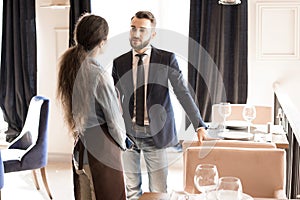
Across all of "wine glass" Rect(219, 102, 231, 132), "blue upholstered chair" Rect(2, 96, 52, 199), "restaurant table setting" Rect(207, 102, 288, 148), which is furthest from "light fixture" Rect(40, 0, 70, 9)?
"wine glass" Rect(219, 102, 231, 132)

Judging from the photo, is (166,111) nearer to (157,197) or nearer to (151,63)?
(151,63)

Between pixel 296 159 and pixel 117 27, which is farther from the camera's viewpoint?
pixel 117 27

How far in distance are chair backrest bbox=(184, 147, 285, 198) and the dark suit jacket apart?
0.47 meters

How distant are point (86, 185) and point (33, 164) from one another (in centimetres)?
173

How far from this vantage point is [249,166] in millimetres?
2809

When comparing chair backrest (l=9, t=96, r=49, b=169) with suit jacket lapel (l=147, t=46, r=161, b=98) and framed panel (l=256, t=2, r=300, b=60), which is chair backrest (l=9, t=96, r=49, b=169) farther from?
framed panel (l=256, t=2, r=300, b=60)

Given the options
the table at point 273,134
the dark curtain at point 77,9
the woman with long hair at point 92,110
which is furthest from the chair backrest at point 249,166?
the dark curtain at point 77,9

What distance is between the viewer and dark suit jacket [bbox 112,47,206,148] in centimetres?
326

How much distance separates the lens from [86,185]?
293 cm

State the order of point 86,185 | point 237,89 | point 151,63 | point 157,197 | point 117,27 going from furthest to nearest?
point 117,27
point 237,89
point 151,63
point 86,185
point 157,197

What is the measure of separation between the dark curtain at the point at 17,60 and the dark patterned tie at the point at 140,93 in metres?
2.93

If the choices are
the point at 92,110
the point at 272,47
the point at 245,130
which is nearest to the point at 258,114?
the point at 245,130

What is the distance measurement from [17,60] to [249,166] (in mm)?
3776

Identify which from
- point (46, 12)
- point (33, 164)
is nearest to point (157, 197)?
point (33, 164)
